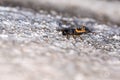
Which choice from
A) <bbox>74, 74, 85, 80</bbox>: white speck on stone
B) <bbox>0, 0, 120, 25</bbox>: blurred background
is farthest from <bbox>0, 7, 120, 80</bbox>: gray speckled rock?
<bbox>0, 0, 120, 25</bbox>: blurred background

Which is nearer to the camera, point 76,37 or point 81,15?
point 76,37

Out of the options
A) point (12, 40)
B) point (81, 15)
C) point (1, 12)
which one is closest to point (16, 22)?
point (1, 12)

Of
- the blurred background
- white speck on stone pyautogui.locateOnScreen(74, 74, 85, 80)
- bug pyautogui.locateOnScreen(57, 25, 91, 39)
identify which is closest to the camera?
white speck on stone pyautogui.locateOnScreen(74, 74, 85, 80)

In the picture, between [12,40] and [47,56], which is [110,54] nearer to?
[47,56]

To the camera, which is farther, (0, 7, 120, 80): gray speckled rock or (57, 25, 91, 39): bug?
(57, 25, 91, 39): bug

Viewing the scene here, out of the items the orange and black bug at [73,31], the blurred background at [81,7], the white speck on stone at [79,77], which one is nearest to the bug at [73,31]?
the orange and black bug at [73,31]

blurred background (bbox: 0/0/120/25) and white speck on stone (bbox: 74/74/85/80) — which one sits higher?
blurred background (bbox: 0/0/120/25)

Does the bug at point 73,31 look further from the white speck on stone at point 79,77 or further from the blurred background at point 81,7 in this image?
the blurred background at point 81,7

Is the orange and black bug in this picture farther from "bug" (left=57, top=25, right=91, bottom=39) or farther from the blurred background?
the blurred background

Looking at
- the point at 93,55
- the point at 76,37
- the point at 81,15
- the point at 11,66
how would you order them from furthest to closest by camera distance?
the point at 81,15, the point at 76,37, the point at 93,55, the point at 11,66

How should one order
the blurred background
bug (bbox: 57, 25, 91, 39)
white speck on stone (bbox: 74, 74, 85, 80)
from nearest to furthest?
white speck on stone (bbox: 74, 74, 85, 80)
bug (bbox: 57, 25, 91, 39)
the blurred background
